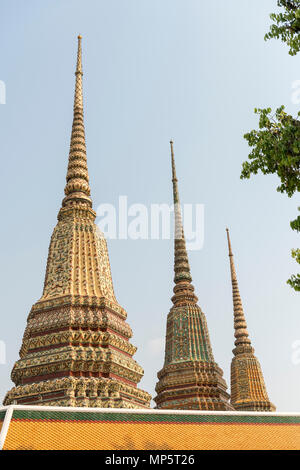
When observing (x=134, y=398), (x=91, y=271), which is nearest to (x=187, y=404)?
(x=134, y=398)

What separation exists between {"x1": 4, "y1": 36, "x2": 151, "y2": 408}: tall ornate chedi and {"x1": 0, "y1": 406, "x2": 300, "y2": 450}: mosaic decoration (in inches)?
101

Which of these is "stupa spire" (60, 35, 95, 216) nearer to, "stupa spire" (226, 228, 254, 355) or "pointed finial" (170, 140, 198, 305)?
"pointed finial" (170, 140, 198, 305)

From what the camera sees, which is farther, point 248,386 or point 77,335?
point 248,386

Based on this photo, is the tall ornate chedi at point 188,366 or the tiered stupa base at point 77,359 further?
the tall ornate chedi at point 188,366

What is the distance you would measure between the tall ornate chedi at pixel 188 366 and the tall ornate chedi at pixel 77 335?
6.51m

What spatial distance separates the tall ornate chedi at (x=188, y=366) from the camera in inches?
934

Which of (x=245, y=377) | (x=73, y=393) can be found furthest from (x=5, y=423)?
(x=245, y=377)

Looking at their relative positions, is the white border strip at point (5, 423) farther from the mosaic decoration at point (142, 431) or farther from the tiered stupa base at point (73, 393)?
the tiered stupa base at point (73, 393)

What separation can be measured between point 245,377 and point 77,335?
20071 mm

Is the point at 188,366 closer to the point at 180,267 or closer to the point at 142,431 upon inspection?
the point at 180,267

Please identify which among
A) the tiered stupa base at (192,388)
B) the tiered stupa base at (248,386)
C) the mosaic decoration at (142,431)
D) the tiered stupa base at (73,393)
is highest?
the tiered stupa base at (248,386)

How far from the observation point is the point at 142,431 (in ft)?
41.8

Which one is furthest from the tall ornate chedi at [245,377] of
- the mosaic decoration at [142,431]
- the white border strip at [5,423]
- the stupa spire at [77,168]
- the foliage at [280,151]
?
the foliage at [280,151]
